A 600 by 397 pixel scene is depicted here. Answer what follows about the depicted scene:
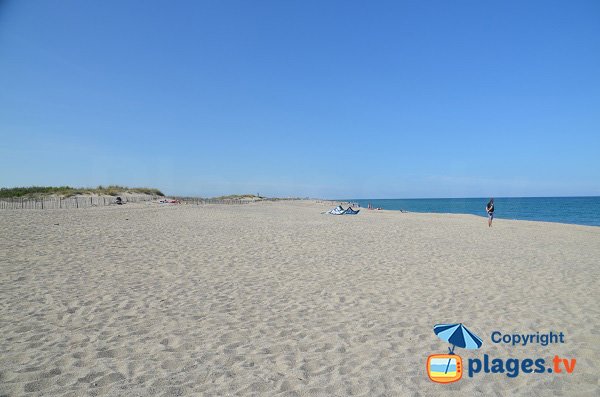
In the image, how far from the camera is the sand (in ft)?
12.4

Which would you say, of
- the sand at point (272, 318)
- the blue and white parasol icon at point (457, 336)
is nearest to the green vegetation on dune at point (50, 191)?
the sand at point (272, 318)

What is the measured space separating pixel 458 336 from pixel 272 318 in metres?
2.82

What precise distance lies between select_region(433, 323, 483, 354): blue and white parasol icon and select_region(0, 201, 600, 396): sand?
0.43 feet

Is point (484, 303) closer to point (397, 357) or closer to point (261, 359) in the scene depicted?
point (397, 357)

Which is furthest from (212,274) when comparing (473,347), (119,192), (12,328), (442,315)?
(119,192)

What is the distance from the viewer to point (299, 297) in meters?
6.66

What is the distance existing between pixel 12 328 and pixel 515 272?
10.7 m

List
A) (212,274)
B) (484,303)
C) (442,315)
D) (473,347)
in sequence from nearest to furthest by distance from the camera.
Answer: (473,347) → (442,315) → (484,303) → (212,274)

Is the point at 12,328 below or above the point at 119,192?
below

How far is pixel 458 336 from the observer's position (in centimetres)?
498
